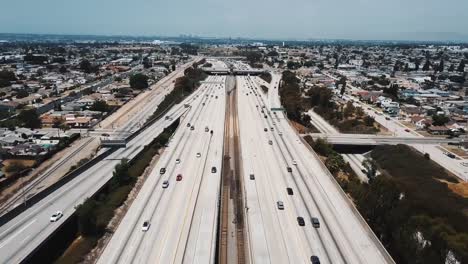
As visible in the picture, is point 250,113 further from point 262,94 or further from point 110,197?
point 110,197

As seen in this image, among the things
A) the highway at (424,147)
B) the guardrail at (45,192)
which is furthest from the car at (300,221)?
the highway at (424,147)

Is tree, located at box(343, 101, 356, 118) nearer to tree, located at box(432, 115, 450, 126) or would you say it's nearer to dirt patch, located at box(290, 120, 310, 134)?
dirt patch, located at box(290, 120, 310, 134)

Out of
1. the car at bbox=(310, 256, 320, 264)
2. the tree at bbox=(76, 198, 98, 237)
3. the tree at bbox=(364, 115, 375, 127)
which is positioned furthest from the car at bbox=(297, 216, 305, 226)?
the tree at bbox=(364, 115, 375, 127)

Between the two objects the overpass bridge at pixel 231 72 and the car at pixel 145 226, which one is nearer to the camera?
the car at pixel 145 226

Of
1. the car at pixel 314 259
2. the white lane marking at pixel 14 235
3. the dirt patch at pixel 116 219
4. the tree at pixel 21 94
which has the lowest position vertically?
the dirt patch at pixel 116 219

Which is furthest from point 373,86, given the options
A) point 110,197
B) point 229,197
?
point 110,197

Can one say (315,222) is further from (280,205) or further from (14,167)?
(14,167)

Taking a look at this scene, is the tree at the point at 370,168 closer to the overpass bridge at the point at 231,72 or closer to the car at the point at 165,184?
the car at the point at 165,184

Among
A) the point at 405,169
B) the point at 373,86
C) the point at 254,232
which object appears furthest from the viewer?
the point at 373,86
